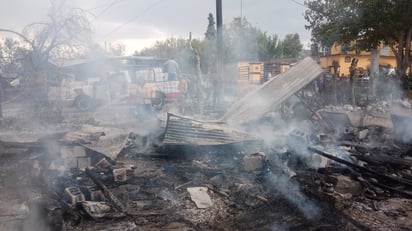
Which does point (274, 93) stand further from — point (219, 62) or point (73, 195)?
point (73, 195)

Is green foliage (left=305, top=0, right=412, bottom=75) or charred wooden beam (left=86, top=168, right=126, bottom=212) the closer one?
charred wooden beam (left=86, top=168, right=126, bottom=212)

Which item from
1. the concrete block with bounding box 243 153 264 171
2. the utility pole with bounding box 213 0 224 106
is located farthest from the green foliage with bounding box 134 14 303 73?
the concrete block with bounding box 243 153 264 171

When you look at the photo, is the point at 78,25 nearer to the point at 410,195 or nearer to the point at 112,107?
the point at 112,107

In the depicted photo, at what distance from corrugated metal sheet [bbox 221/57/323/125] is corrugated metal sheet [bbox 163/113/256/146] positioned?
3.04ft

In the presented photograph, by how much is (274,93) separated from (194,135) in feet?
8.04

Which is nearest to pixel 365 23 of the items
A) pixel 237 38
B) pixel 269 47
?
pixel 237 38

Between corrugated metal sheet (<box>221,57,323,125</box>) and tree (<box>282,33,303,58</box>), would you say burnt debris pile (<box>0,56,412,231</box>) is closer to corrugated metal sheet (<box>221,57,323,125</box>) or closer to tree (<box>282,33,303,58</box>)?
corrugated metal sheet (<box>221,57,323,125</box>)

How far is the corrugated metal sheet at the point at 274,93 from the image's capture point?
Result: 7.31 m

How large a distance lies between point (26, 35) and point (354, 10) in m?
13.6

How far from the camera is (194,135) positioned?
20.5ft

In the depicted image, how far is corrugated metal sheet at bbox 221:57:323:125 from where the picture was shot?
7.31 m

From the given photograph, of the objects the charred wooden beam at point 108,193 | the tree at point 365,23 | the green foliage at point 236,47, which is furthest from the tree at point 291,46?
the charred wooden beam at point 108,193

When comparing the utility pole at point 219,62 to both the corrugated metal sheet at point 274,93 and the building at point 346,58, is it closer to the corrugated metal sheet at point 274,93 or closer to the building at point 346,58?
the corrugated metal sheet at point 274,93

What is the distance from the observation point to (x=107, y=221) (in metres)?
4.00
